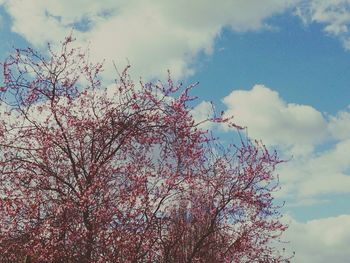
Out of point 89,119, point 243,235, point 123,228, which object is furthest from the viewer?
point 243,235

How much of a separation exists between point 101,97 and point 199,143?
2.72 metres

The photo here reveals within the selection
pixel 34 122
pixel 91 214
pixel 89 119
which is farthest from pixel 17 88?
pixel 91 214

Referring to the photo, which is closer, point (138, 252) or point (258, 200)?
point (138, 252)

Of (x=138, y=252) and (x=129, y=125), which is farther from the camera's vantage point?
(x=129, y=125)

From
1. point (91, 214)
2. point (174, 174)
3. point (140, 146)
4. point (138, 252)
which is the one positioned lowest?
point (138, 252)

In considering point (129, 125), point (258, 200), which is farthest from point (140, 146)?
point (258, 200)

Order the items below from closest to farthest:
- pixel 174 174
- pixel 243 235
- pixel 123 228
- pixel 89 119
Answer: pixel 123 228, pixel 174 174, pixel 89 119, pixel 243 235

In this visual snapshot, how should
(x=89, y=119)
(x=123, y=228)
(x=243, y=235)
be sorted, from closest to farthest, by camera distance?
(x=123, y=228) → (x=89, y=119) → (x=243, y=235)

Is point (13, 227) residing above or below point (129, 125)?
below

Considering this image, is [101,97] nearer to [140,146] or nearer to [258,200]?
[140,146]

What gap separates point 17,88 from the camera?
12469 millimetres

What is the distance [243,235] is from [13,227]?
5.97 meters

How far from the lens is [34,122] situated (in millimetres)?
12117

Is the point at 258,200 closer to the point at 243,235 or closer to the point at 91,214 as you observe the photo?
the point at 243,235
